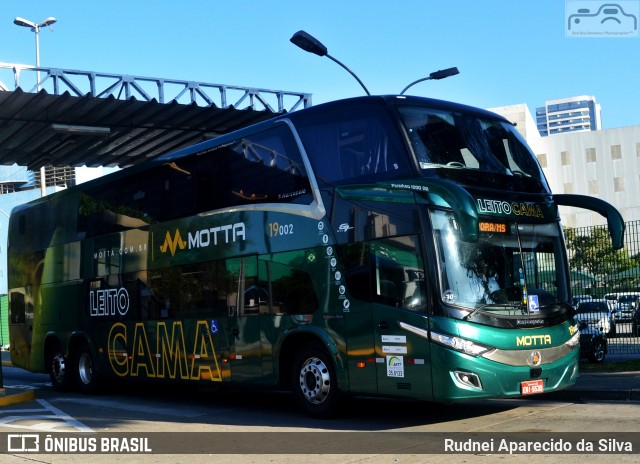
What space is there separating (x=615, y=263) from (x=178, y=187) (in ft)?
32.9

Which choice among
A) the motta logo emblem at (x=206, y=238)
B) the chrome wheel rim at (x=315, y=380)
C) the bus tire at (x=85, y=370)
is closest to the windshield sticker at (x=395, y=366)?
the chrome wheel rim at (x=315, y=380)

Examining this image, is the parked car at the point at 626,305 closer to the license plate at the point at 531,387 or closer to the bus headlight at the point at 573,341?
the bus headlight at the point at 573,341

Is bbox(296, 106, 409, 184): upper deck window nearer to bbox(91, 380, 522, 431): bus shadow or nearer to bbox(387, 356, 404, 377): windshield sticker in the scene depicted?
bbox(387, 356, 404, 377): windshield sticker

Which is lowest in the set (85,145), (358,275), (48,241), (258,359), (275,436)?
(275,436)

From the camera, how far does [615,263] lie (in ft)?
61.5

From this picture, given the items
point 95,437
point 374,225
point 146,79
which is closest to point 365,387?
point 374,225

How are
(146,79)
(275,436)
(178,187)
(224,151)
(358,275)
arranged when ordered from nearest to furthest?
(275,436)
(358,275)
(224,151)
(178,187)
(146,79)

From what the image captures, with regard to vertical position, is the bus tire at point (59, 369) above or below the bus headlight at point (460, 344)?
below

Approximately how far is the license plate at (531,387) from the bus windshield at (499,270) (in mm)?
850

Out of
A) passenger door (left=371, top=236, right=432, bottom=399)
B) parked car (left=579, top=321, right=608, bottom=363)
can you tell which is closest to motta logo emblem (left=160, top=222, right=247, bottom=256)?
passenger door (left=371, top=236, right=432, bottom=399)

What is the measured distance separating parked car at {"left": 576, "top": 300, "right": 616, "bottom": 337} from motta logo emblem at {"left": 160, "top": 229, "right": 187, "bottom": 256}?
31.4 ft

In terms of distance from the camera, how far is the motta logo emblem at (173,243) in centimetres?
1451

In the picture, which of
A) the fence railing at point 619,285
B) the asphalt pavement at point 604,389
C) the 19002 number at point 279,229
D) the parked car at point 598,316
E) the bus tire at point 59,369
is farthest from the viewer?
the parked car at point 598,316

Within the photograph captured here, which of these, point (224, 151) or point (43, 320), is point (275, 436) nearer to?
point (224, 151)
